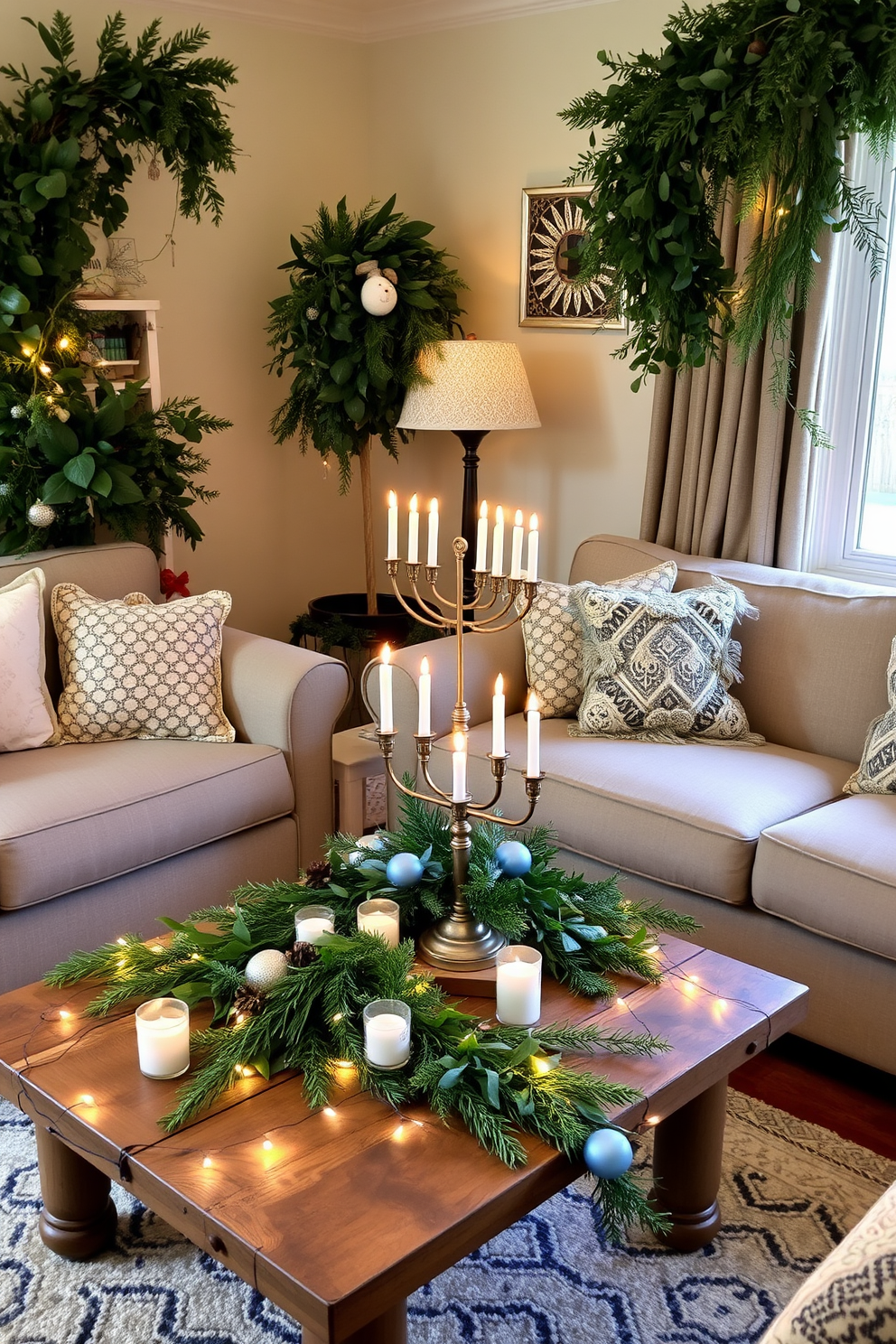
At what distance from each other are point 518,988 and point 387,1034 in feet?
0.73

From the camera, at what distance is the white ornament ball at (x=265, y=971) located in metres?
1.86

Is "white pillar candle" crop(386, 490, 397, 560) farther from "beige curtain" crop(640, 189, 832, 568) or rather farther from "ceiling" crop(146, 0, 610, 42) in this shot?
"ceiling" crop(146, 0, 610, 42)

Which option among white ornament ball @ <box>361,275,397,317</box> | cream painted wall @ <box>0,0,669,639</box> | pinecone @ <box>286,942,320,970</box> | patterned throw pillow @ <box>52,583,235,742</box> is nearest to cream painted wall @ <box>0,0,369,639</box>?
cream painted wall @ <box>0,0,669,639</box>

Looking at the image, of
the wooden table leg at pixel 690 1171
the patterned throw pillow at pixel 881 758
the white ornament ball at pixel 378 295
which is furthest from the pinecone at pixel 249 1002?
the white ornament ball at pixel 378 295

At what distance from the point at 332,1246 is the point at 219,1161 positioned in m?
0.23

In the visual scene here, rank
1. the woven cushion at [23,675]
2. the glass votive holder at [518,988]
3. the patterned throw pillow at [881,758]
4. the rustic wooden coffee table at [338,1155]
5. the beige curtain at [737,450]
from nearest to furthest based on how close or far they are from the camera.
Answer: the rustic wooden coffee table at [338,1155] < the glass votive holder at [518,988] < the patterned throw pillow at [881,758] < the woven cushion at [23,675] < the beige curtain at [737,450]

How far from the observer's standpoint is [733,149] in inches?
91.6

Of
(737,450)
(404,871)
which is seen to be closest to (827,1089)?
(404,871)

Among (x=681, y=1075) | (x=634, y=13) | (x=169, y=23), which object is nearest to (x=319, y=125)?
(x=169, y=23)

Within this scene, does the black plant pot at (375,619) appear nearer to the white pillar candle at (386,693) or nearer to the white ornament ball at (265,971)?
the white pillar candle at (386,693)

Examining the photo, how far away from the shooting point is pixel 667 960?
207 cm

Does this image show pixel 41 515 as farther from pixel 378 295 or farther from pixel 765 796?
pixel 765 796

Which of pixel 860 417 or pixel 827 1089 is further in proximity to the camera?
pixel 860 417

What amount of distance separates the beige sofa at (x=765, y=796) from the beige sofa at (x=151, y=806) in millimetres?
247
